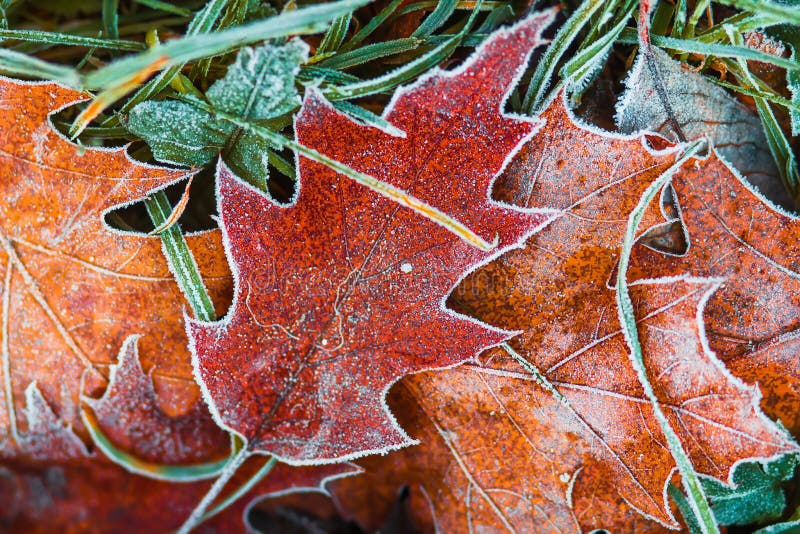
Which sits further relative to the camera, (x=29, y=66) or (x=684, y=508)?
(x=684, y=508)

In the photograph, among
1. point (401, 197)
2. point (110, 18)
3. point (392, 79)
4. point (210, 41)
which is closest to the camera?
point (210, 41)

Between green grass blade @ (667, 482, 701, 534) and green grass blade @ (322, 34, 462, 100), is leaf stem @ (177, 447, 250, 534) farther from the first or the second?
green grass blade @ (667, 482, 701, 534)

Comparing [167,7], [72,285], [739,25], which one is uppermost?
[739,25]

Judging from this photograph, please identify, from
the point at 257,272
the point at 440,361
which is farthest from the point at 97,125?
the point at 440,361

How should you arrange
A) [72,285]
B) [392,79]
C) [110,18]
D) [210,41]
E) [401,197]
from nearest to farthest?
1. [210,41]
2. [401,197]
3. [392,79]
4. [72,285]
5. [110,18]

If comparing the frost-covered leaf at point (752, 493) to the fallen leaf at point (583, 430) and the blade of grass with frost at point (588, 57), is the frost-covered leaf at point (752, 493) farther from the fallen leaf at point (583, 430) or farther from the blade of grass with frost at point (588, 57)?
the blade of grass with frost at point (588, 57)

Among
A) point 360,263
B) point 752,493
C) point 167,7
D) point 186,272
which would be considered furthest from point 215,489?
point 752,493

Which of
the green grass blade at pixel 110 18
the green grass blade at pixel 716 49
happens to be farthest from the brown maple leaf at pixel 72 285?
the green grass blade at pixel 716 49

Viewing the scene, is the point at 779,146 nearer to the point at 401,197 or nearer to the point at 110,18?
the point at 401,197
